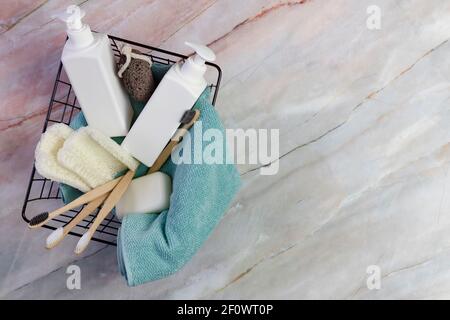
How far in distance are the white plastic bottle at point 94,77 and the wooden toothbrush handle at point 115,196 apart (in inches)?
2.5

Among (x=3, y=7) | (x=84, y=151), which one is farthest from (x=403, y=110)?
(x=3, y=7)

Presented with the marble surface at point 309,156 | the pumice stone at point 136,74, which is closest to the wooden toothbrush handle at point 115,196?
the pumice stone at point 136,74

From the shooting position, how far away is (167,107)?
71 centimetres

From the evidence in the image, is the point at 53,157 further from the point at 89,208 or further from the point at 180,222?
the point at 180,222

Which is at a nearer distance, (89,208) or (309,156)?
(89,208)

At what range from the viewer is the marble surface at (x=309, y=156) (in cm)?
90

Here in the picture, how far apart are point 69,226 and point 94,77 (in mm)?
196

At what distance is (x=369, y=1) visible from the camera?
918mm

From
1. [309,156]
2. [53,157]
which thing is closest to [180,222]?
[53,157]

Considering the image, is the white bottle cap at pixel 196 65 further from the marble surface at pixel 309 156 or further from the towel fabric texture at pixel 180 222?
the marble surface at pixel 309 156

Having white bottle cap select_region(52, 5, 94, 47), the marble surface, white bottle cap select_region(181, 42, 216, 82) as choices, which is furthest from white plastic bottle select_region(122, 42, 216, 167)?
the marble surface

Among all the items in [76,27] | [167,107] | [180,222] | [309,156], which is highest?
[76,27]
